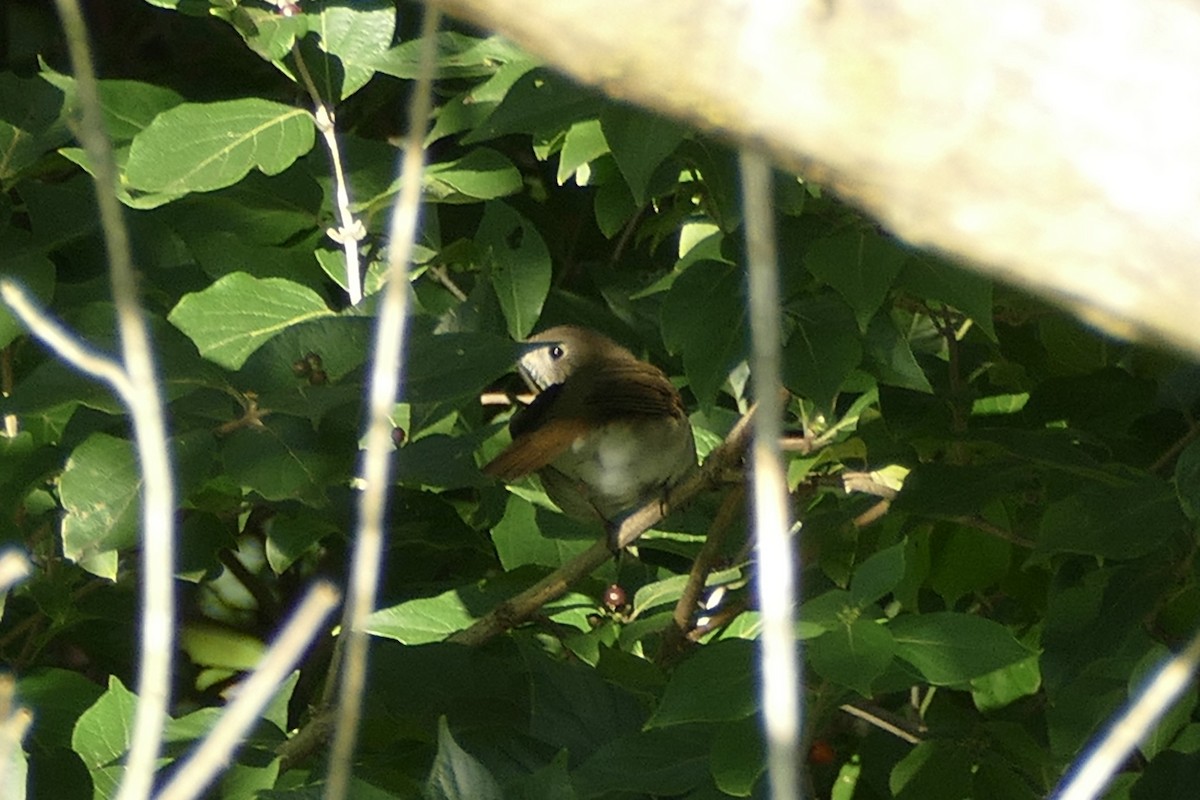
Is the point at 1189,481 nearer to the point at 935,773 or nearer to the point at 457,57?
the point at 935,773

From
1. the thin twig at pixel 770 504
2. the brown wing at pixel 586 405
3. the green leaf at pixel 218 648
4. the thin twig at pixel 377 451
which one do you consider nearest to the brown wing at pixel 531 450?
the brown wing at pixel 586 405

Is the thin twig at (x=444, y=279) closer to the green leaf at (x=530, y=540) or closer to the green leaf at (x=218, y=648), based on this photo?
the green leaf at (x=530, y=540)

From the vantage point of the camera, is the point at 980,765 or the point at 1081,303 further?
the point at 980,765

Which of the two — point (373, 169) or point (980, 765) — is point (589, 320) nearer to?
point (373, 169)

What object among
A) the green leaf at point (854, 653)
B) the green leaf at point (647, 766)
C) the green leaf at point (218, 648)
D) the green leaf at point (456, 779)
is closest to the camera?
the green leaf at point (456, 779)

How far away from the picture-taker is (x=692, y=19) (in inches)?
26.5

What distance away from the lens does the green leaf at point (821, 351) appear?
6.97ft

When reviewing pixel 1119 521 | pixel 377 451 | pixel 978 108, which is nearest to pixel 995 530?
pixel 1119 521

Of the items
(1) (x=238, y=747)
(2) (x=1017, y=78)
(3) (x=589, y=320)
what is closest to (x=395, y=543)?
(3) (x=589, y=320)

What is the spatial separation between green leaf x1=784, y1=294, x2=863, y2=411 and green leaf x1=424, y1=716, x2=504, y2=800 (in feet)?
2.26

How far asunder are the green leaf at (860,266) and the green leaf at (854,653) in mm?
368

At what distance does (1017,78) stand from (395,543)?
211cm

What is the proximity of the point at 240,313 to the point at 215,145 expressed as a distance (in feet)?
0.95

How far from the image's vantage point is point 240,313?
224 cm
